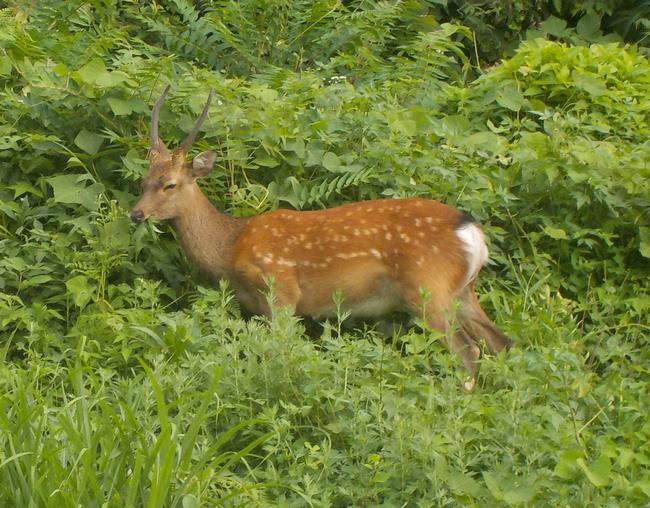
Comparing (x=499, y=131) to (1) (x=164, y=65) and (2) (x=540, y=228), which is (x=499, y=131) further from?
(1) (x=164, y=65)

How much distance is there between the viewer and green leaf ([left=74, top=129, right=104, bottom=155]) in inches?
296

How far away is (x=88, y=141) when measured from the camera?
24.8 feet

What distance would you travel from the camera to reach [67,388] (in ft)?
20.0

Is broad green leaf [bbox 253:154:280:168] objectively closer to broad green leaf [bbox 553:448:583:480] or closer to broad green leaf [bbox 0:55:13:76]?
broad green leaf [bbox 0:55:13:76]

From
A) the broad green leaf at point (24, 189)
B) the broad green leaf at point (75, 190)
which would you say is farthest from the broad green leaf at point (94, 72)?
the broad green leaf at point (24, 189)

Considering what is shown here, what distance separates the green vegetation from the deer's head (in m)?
0.14

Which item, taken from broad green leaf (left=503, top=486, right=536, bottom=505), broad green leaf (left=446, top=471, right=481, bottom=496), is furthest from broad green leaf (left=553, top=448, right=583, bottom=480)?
broad green leaf (left=446, top=471, right=481, bottom=496)

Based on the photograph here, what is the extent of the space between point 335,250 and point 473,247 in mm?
711

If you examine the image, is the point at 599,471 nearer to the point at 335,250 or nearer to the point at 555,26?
the point at 335,250

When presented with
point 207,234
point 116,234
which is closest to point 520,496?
point 207,234

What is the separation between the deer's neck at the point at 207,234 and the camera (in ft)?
23.6

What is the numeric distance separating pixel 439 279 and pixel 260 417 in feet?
5.97

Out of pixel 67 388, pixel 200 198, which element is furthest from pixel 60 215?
pixel 67 388

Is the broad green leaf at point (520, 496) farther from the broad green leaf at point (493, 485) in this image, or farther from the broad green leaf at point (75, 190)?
the broad green leaf at point (75, 190)
